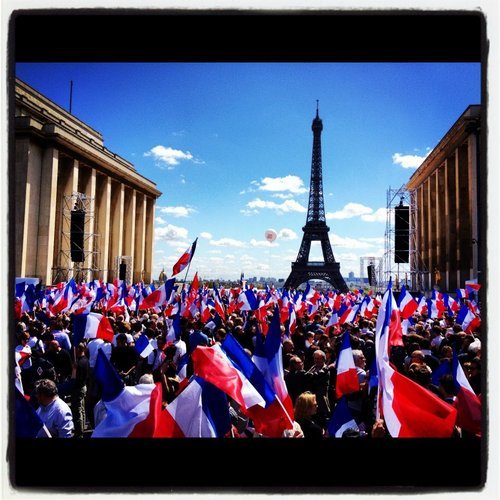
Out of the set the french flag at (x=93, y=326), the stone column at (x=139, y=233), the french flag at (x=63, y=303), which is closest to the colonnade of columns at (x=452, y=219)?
the french flag at (x=63, y=303)

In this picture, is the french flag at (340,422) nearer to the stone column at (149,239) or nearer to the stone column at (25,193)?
the stone column at (25,193)

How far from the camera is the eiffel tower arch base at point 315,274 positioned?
75.9m

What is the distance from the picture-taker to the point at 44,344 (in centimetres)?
879

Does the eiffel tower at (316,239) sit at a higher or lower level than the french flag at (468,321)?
higher

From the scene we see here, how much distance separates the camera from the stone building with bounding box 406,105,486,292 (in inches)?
1492

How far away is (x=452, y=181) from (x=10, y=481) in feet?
158

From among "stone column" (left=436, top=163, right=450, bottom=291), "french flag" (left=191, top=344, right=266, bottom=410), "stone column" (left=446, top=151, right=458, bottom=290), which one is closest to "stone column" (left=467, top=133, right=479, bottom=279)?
"stone column" (left=446, top=151, right=458, bottom=290)

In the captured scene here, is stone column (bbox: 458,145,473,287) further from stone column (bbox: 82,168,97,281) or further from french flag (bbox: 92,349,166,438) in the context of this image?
french flag (bbox: 92,349,166,438)

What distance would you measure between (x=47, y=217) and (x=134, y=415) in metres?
38.2

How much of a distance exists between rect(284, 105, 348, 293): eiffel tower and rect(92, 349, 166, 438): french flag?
70.0 metres

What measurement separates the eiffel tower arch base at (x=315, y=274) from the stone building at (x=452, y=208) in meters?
18.6

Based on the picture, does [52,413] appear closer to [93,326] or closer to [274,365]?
[274,365]

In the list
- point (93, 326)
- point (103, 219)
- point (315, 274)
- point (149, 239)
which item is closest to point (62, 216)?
point (103, 219)

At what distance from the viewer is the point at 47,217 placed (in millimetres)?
38969
